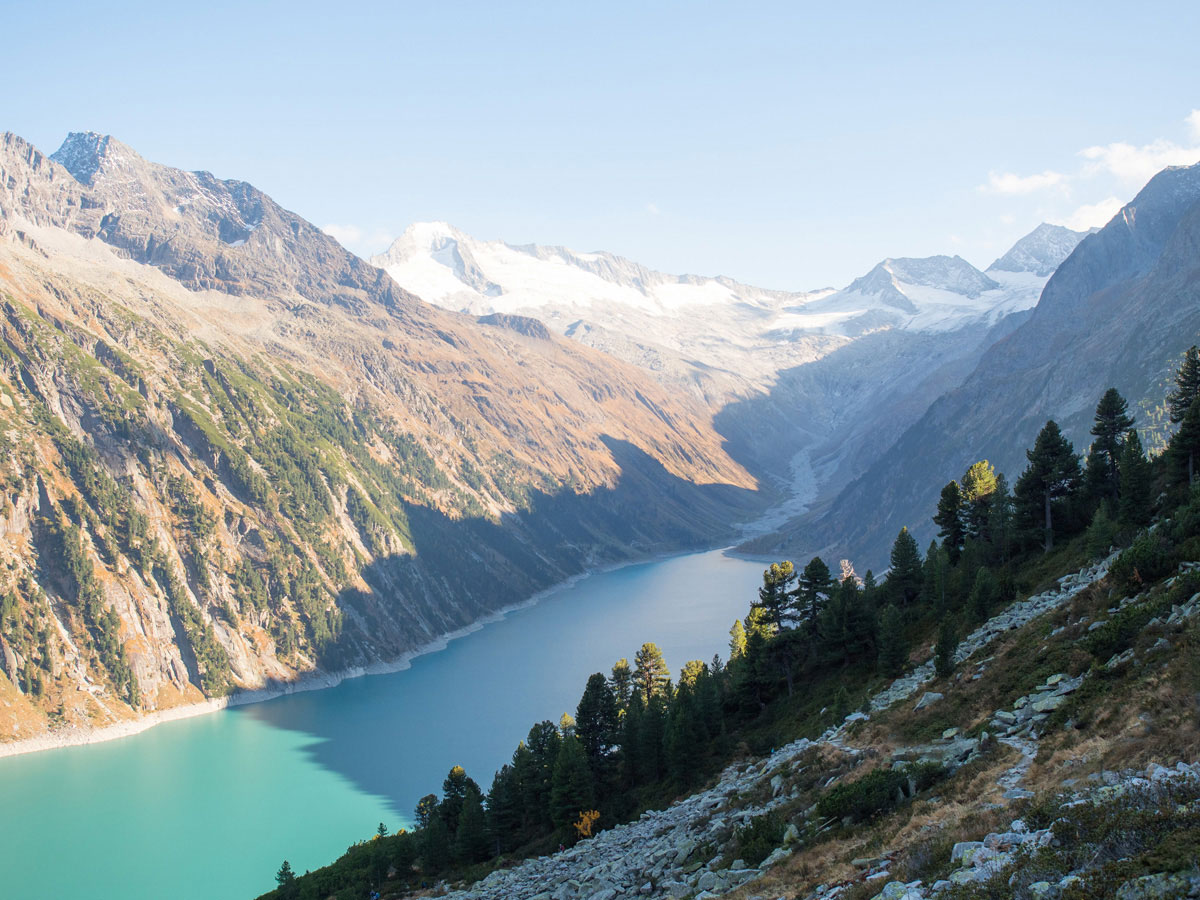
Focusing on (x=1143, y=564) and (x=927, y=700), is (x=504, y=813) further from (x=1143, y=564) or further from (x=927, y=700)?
(x=1143, y=564)

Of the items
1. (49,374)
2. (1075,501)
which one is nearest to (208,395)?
(49,374)

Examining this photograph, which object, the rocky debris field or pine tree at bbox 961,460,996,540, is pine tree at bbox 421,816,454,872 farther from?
pine tree at bbox 961,460,996,540

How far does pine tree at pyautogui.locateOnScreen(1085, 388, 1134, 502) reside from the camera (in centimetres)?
5166

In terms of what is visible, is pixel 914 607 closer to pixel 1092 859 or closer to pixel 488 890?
pixel 488 890

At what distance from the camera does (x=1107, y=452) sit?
184 feet

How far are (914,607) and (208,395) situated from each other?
186649mm

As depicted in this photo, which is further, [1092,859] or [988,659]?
[988,659]

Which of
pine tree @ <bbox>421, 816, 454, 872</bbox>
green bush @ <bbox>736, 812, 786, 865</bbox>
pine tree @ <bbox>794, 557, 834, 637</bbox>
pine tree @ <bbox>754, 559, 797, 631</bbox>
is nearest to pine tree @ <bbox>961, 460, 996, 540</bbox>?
pine tree @ <bbox>794, 557, 834, 637</bbox>

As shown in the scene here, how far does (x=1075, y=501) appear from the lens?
52125mm

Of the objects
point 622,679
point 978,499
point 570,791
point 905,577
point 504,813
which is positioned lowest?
point 504,813

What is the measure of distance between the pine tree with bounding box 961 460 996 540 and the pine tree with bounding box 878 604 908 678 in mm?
17238

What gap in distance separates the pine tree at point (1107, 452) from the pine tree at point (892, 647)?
1758 cm

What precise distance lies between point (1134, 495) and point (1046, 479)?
10525 mm

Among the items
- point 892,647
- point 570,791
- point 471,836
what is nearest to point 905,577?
point 892,647
